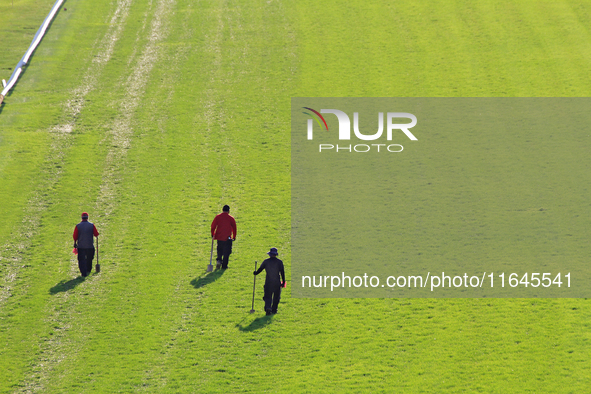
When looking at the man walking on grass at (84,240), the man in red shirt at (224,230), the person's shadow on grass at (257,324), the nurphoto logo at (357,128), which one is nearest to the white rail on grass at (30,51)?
the nurphoto logo at (357,128)

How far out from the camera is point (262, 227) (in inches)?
1009

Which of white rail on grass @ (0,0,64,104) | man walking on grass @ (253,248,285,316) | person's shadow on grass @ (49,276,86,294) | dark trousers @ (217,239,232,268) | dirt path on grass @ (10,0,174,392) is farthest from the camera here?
white rail on grass @ (0,0,64,104)

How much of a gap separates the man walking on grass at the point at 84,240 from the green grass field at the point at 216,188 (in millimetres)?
677

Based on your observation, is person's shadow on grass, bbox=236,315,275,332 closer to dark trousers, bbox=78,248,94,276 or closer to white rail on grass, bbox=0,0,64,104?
dark trousers, bbox=78,248,94,276

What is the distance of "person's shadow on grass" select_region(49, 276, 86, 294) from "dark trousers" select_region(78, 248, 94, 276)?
27 cm

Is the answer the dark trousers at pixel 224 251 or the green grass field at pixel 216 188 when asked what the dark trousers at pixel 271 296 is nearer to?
the green grass field at pixel 216 188

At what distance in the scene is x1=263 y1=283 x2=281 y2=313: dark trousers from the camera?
18.6 metres

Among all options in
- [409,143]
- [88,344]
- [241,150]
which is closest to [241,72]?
[241,150]

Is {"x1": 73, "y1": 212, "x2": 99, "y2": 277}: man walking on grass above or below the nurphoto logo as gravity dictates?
below

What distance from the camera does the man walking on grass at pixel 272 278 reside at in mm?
18406

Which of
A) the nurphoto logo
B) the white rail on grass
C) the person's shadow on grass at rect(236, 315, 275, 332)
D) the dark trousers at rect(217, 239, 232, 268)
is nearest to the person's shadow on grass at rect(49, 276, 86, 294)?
the dark trousers at rect(217, 239, 232, 268)

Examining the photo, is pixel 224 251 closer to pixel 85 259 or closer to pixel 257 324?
pixel 257 324

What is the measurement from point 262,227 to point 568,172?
15277mm

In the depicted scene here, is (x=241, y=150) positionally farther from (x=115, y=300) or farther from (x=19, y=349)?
(x=19, y=349)
